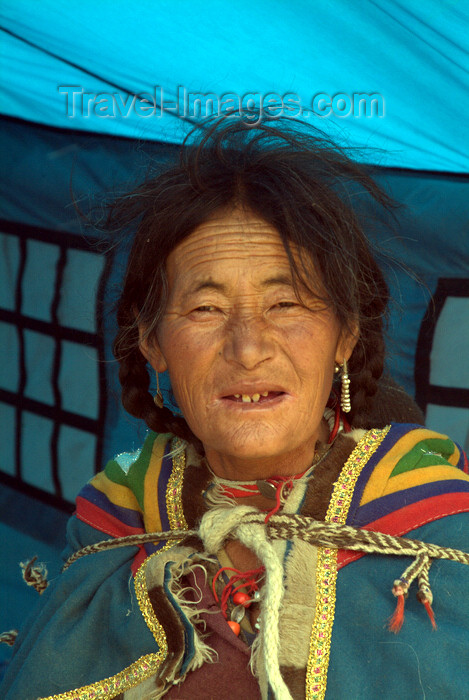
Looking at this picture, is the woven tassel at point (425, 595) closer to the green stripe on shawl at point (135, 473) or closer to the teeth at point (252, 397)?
the teeth at point (252, 397)

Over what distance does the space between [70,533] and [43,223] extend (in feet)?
6.56

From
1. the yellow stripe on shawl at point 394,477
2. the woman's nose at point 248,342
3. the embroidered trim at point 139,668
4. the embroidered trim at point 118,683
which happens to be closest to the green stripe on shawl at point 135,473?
the embroidered trim at point 139,668

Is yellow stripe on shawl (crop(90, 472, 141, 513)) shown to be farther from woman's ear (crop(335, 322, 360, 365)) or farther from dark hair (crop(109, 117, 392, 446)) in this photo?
woman's ear (crop(335, 322, 360, 365))

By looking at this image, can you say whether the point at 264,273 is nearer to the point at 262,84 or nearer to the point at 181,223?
A: the point at 181,223

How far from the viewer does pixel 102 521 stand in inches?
82.6

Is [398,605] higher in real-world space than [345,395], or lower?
lower

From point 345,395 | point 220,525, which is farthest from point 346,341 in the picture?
point 220,525

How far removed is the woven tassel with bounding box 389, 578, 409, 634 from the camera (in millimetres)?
1544

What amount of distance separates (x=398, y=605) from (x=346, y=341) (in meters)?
0.70

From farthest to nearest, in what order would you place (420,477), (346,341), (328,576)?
1. (346,341)
2. (420,477)
3. (328,576)

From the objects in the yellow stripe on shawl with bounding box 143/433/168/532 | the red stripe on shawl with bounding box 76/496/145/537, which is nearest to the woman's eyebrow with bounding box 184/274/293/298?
the yellow stripe on shawl with bounding box 143/433/168/532

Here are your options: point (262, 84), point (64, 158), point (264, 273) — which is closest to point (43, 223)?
point (64, 158)

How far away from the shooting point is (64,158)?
3551 millimetres

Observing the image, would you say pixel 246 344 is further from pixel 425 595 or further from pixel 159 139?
pixel 159 139
